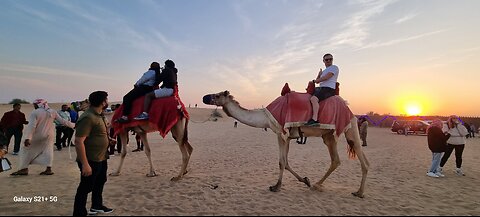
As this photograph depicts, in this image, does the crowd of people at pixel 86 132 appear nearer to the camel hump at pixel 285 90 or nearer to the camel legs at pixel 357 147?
the camel hump at pixel 285 90

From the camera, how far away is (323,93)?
634cm

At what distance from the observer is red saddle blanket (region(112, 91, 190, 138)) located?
7.16 m

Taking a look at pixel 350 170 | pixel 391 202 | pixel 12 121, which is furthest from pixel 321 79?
pixel 12 121

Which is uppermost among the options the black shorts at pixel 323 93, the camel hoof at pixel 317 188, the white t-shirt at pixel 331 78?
the white t-shirt at pixel 331 78

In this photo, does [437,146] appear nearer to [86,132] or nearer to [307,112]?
[307,112]

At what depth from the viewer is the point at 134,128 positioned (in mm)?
7785

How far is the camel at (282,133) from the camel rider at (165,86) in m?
1.52

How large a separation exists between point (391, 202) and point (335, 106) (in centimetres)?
232

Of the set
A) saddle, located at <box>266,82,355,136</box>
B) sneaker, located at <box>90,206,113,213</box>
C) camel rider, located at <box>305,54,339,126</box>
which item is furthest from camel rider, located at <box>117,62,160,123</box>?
camel rider, located at <box>305,54,339,126</box>

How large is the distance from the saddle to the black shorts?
0.09m

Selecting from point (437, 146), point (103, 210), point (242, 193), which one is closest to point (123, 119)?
point (103, 210)

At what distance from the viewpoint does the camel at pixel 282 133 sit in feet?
20.6

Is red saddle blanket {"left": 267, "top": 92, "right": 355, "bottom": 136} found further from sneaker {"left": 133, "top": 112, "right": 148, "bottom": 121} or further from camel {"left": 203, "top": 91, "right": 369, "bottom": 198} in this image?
sneaker {"left": 133, "top": 112, "right": 148, "bottom": 121}

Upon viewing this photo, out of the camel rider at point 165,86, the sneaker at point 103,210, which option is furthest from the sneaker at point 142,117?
the sneaker at point 103,210
